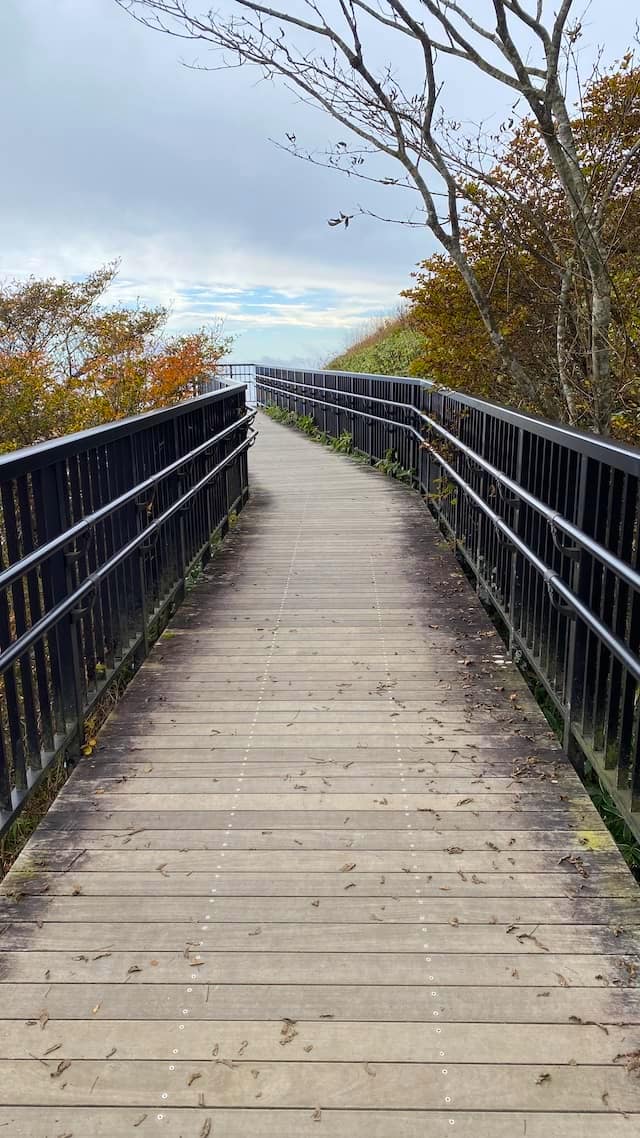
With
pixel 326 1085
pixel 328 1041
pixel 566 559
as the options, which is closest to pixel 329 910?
pixel 328 1041

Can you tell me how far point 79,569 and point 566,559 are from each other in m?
2.05

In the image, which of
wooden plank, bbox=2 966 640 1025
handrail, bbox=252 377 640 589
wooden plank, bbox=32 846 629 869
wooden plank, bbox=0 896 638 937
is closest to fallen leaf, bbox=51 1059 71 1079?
wooden plank, bbox=2 966 640 1025

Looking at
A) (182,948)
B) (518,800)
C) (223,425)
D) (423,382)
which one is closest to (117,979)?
(182,948)

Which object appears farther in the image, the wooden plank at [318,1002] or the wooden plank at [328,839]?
the wooden plank at [328,839]

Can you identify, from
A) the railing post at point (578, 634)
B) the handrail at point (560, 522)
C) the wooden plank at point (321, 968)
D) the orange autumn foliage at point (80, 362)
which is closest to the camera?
the wooden plank at point (321, 968)

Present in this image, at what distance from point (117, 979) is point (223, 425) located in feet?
21.0

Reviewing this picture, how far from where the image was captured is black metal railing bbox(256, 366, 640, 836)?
9.93 feet

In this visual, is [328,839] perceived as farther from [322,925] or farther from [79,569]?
[79,569]

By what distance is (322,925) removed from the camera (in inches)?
108

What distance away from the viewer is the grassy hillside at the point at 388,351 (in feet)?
64.2

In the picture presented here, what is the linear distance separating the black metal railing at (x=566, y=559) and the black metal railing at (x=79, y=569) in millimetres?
1844

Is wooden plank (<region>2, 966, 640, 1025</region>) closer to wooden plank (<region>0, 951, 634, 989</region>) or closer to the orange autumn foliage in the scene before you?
wooden plank (<region>0, 951, 634, 989</region>)

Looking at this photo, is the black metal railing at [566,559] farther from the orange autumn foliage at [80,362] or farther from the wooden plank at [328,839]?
the orange autumn foliage at [80,362]

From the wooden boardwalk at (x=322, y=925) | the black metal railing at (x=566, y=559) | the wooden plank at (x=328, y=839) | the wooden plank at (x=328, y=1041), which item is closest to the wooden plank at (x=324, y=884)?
the wooden boardwalk at (x=322, y=925)
